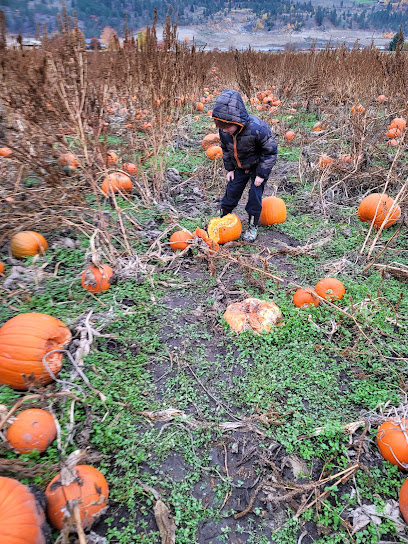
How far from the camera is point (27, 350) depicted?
7.43 ft

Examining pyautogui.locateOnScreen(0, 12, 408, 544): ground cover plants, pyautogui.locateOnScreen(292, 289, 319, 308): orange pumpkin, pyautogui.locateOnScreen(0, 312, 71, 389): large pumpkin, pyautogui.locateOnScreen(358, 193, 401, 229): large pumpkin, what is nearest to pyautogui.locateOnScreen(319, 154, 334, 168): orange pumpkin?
pyautogui.locateOnScreen(0, 12, 408, 544): ground cover plants

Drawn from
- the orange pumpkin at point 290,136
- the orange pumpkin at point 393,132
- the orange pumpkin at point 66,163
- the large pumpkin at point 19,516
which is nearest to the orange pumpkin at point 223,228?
the orange pumpkin at point 66,163

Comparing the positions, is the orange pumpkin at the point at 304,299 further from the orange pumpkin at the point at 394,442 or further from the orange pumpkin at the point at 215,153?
the orange pumpkin at the point at 215,153

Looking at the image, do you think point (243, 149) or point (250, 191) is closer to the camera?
point (243, 149)

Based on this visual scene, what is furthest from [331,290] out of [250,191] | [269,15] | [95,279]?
[269,15]

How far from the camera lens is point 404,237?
4.45 m

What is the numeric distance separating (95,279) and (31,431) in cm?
159

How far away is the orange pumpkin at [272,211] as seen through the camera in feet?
15.4

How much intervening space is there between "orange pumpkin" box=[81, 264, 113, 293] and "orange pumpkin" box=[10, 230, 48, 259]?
0.80 meters

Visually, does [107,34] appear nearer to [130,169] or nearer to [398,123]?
[130,169]

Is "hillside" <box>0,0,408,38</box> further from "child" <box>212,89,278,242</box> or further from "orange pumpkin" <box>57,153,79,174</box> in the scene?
"child" <box>212,89,278,242</box>

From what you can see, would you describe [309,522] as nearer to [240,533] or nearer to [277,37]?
[240,533]

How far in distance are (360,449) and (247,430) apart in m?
0.70

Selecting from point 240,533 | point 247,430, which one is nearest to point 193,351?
point 247,430
